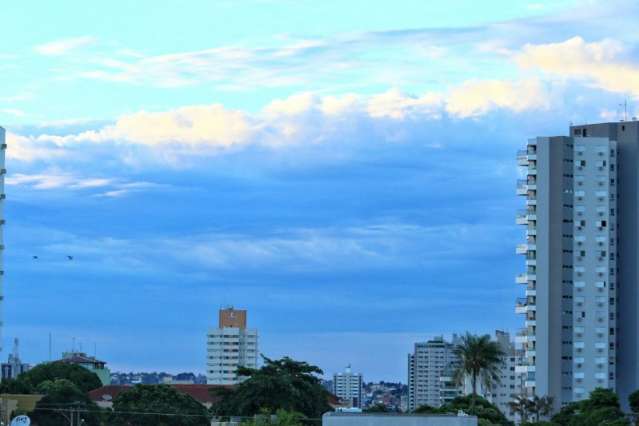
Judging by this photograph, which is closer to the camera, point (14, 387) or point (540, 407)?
point (14, 387)

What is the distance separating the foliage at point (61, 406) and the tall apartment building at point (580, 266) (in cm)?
5817

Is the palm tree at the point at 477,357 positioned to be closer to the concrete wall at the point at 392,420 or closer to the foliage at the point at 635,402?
the foliage at the point at 635,402

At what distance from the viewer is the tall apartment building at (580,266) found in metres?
191

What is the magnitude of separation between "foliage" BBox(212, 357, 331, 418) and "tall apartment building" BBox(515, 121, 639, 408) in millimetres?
62492

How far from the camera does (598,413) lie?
429ft

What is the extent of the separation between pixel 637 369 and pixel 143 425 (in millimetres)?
67340

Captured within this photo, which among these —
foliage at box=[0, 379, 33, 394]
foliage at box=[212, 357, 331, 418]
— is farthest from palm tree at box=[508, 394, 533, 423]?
foliage at box=[0, 379, 33, 394]

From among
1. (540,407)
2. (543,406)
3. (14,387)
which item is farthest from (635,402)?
(14,387)

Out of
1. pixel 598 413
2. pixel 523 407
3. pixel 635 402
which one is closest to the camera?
pixel 598 413

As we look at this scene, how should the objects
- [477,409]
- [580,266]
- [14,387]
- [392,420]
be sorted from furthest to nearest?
[580,266] → [14,387] → [477,409] → [392,420]

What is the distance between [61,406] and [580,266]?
234 feet

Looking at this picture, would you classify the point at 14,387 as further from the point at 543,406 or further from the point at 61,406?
the point at 543,406

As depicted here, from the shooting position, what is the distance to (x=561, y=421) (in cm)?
14950

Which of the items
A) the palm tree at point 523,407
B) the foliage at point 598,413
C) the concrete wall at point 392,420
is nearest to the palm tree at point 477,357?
the foliage at point 598,413
